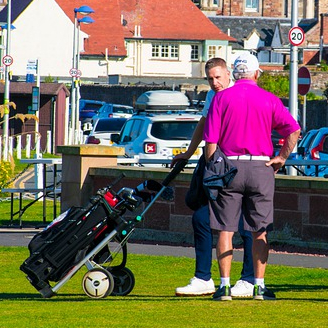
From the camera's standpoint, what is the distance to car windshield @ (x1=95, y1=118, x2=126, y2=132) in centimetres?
3878

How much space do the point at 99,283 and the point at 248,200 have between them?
146cm

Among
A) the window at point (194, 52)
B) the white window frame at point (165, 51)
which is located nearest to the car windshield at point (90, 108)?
the white window frame at point (165, 51)

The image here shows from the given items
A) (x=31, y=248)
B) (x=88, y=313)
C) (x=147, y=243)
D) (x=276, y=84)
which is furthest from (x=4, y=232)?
(x=276, y=84)

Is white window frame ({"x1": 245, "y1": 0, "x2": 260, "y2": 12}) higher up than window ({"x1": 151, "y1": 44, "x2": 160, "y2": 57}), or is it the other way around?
white window frame ({"x1": 245, "y1": 0, "x2": 260, "y2": 12})

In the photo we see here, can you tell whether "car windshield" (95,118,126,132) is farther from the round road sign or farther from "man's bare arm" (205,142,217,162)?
"man's bare arm" (205,142,217,162)

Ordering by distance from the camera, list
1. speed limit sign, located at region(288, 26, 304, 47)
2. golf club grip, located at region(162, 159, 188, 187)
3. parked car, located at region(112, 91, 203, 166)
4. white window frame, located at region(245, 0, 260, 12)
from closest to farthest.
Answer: golf club grip, located at region(162, 159, 188, 187) < speed limit sign, located at region(288, 26, 304, 47) < parked car, located at region(112, 91, 203, 166) < white window frame, located at region(245, 0, 260, 12)

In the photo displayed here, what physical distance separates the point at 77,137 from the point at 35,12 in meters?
46.6

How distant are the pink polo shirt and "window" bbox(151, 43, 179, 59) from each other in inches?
3786

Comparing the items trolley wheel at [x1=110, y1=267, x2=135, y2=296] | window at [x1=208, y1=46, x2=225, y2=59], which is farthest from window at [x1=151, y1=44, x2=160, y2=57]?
trolley wheel at [x1=110, y1=267, x2=135, y2=296]

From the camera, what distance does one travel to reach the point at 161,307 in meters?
8.55

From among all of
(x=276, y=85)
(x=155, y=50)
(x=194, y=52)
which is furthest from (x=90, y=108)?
(x=194, y=52)

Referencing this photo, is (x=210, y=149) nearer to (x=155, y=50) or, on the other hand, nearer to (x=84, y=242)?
(x=84, y=242)

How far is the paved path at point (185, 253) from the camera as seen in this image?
12.9 meters

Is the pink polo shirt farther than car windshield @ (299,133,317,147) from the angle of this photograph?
No
